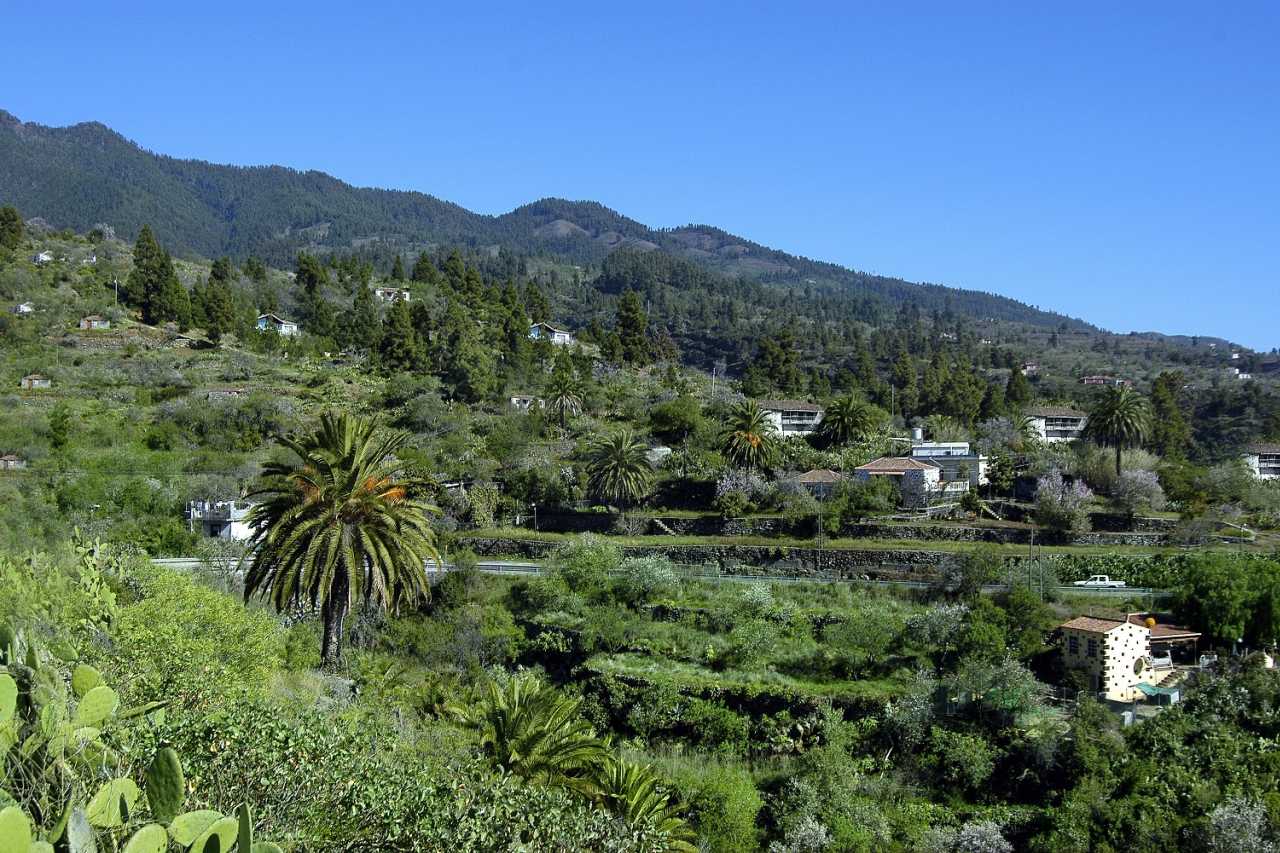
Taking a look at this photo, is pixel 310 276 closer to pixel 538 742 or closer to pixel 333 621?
pixel 333 621

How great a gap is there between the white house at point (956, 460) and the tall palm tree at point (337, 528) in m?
33.3

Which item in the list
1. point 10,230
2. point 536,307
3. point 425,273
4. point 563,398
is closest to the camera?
point 563,398

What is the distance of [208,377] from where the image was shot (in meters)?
61.9

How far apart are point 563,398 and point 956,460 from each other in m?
22.5

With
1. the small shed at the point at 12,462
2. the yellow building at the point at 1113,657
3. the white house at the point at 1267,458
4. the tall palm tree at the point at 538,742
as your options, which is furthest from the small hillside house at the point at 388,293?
the tall palm tree at the point at 538,742

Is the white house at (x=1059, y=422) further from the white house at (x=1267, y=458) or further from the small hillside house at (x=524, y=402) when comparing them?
the small hillside house at (x=524, y=402)

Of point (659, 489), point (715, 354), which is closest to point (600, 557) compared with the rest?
point (659, 489)

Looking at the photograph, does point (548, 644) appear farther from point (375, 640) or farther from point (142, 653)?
point (142, 653)

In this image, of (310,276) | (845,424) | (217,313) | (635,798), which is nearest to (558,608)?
(635,798)

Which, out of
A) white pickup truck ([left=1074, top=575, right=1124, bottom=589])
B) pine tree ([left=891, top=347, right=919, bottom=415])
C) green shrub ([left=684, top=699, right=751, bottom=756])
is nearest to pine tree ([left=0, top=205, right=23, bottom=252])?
pine tree ([left=891, top=347, right=919, bottom=415])

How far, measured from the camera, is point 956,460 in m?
52.4

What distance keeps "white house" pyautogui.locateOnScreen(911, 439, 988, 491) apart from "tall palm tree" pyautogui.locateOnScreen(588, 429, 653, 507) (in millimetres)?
14992

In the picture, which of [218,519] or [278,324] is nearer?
[218,519]

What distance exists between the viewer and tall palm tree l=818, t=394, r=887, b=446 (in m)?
58.1
